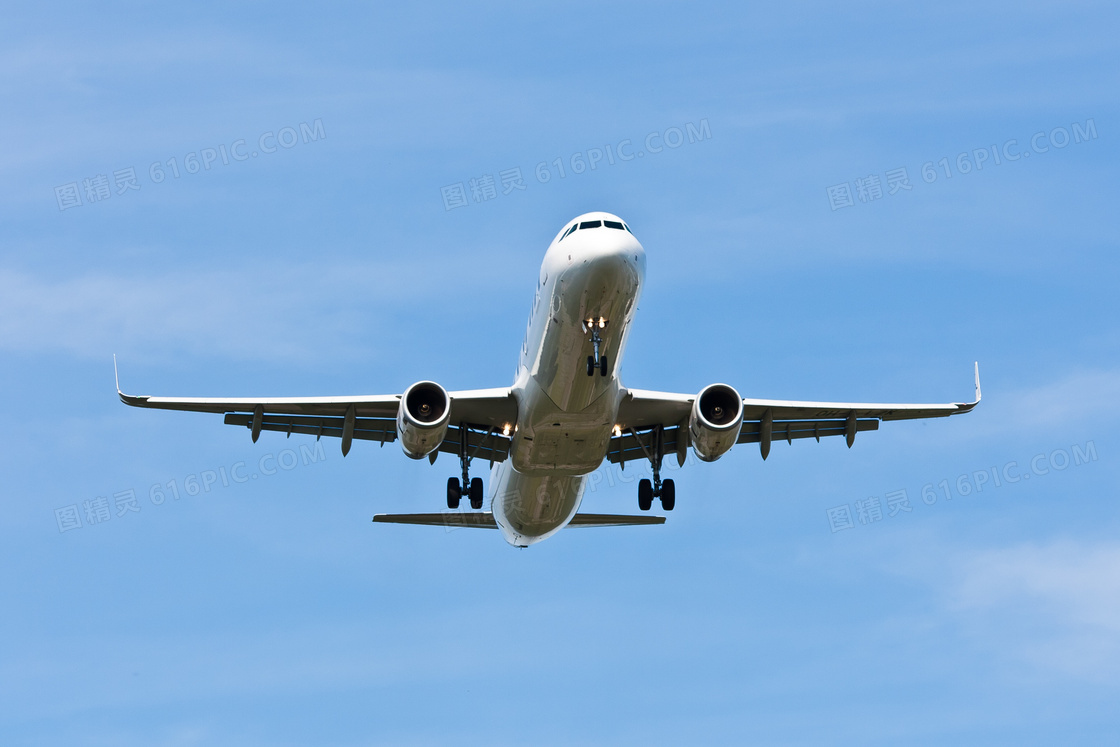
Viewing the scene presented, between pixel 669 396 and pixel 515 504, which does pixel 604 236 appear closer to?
pixel 669 396

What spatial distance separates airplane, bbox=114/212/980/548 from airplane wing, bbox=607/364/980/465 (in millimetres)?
41

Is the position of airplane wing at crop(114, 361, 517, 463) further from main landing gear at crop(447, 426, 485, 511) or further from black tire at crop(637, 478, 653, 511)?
black tire at crop(637, 478, 653, 511)

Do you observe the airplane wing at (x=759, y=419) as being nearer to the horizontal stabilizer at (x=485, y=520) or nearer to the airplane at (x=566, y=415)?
the airplane at (x=566, y=415)

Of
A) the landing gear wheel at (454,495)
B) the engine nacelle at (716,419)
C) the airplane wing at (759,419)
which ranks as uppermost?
the airplane wing at (759,419)

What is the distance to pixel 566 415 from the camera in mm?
35219

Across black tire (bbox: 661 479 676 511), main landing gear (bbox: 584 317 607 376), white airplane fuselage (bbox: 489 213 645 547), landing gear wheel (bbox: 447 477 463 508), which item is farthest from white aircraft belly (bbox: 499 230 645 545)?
black tire (bbox: 661 479 676 511)

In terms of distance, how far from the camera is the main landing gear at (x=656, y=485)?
39.6 meters

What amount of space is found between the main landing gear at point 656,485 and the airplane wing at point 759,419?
0.05 metres

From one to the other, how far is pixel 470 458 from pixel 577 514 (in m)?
4.96

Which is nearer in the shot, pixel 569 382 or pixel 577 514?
pixel 569 382

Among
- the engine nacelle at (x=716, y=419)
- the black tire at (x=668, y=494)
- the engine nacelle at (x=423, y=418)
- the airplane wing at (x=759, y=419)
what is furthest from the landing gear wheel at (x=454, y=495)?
the engine nacelle at (x=716, y=419)

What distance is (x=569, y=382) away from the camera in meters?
34.3

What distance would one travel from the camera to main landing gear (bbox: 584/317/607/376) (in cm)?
3284

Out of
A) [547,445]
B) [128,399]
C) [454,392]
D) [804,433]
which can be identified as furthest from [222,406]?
[804,433]
